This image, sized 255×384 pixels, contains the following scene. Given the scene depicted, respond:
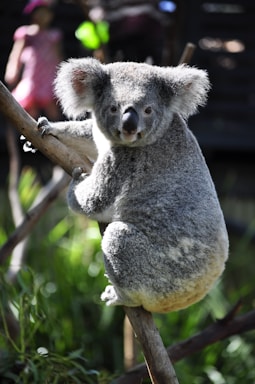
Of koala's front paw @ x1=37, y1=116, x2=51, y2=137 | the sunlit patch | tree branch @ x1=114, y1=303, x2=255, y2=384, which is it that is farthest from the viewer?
the sunlit patch

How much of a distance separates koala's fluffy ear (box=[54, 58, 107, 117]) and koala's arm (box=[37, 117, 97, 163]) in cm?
9

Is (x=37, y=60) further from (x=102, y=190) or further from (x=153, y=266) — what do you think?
(x=153, y=266)

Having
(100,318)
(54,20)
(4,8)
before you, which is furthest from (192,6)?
(100,318)

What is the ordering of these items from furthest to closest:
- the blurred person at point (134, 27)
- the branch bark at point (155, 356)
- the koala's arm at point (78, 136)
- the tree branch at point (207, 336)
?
the blurred person at point (134, 27) < the tree branch at point (207, 336) < the koala's arm at point (78, 136) < the branch bark at point (155, 356)

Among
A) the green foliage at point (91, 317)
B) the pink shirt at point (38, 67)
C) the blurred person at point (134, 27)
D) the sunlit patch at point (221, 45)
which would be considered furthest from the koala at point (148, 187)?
the sunlit patch at point (221, 45)

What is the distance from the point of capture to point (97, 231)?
5.49 m

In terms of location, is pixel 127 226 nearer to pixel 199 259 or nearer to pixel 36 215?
pixel 199 259

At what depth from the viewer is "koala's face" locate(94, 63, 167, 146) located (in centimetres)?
279

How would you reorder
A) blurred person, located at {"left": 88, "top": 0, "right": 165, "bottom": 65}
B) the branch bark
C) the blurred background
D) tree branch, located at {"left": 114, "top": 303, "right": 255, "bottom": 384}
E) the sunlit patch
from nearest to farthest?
1. the branch bark
2. tree branch, located at {"left": 114, "top": 303, "right": 255, "bottom": 384}
3. the blurred background
4. blurred person, located at {"left": 88, "top": 0, "right": 165, "bottom": 65}
5. the sunlit patch

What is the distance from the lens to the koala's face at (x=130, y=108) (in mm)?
2787

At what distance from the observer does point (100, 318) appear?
197 inches

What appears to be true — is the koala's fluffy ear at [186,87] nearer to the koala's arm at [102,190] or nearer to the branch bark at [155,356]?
the koala's arm at [102,190]

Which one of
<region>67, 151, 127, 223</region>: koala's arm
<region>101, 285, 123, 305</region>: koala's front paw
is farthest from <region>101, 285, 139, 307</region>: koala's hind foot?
<region>67, 151, 127, 223</region>: koala's arm

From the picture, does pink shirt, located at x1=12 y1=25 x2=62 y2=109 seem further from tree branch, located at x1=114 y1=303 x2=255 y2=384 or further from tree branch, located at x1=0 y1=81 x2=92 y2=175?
tree branch, located at x1=114 y1=303 x2=255 y2=384
